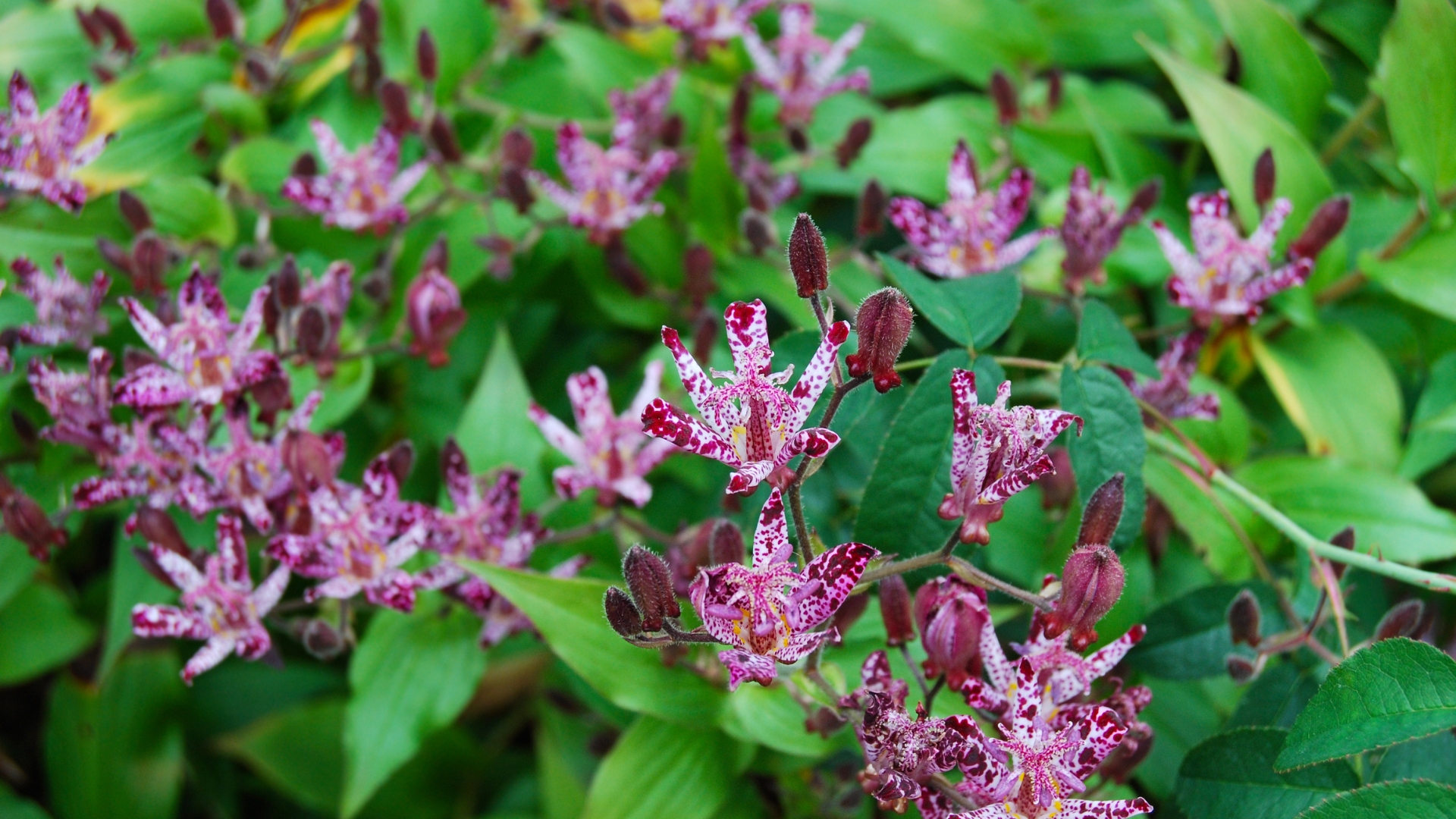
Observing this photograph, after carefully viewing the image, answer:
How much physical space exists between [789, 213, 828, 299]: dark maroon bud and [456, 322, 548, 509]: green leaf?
38 cm

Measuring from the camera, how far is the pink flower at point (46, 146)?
815 millimetres

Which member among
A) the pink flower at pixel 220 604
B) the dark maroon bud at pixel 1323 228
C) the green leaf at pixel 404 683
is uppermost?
the dark maroon bud at pixel 1323 228

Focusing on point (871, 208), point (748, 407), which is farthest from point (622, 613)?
point (871, 208)

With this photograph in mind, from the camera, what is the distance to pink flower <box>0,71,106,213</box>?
82 cm

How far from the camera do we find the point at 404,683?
31.4 inches

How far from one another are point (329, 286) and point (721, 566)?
0.46 m

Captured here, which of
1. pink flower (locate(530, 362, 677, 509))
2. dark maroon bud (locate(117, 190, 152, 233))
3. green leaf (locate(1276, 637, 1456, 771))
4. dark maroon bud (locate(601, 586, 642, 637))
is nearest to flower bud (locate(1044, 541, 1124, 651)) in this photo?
green leaf (locate(1276, 637, 1456, 771))

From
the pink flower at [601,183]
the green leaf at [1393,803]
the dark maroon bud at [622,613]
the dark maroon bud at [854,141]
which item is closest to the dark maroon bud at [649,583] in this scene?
the dark maroon bud at [622,613]

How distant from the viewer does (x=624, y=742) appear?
718mm

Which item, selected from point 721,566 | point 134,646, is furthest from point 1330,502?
point 134,646

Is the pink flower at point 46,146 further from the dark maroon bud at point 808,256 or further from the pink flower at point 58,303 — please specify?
the dark maroon bud at point 808,256

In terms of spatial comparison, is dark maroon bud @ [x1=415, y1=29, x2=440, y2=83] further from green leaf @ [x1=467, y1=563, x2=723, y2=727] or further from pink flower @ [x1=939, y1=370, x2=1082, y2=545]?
pink flower @ [x1=939, y1=370, x2=1082, y2=545]

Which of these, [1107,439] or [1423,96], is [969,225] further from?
[1423,96]

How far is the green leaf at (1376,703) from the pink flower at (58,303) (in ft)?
2.85
